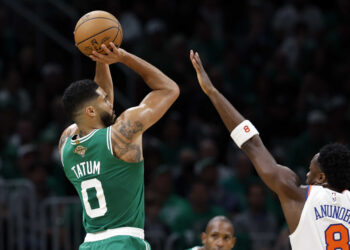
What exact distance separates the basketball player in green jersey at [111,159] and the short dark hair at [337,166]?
131 cm

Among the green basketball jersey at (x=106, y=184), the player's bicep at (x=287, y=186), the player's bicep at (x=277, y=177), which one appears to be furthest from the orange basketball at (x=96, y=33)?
the player's bicep at (x=287, y=186)

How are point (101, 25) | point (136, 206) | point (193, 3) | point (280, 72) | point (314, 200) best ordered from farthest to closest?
1. point (193, 3)
2. point (280, 72)
3. point (101, 25)
4. point (136, 206)
5. point (314, 200)

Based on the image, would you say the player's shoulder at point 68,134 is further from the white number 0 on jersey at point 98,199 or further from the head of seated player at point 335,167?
the head of seated player at point 335,167

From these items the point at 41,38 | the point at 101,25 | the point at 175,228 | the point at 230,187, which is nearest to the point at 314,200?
the point at 101,25

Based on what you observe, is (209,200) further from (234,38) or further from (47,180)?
(234,38)

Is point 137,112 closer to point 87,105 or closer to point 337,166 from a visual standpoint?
point 87,105

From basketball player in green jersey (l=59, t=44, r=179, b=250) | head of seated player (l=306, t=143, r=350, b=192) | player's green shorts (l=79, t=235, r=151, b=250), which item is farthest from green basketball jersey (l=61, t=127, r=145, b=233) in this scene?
head of seated player (l=306, t=143, r=350, b=192)

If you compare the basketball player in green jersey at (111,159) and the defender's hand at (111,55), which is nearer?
the basketball player in green jersey at (111,159)

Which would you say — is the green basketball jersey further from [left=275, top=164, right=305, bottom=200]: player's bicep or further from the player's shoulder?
[left=275, top=164, right=305, bottom=200]: player's bicep

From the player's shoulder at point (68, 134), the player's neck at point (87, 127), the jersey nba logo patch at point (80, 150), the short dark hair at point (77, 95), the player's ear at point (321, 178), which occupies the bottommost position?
the player's ear at point (321, 178)

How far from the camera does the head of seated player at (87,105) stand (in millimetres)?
5836

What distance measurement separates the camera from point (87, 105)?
5.83 meters

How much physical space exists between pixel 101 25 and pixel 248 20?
28.4 feet

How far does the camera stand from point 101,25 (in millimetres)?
6098
